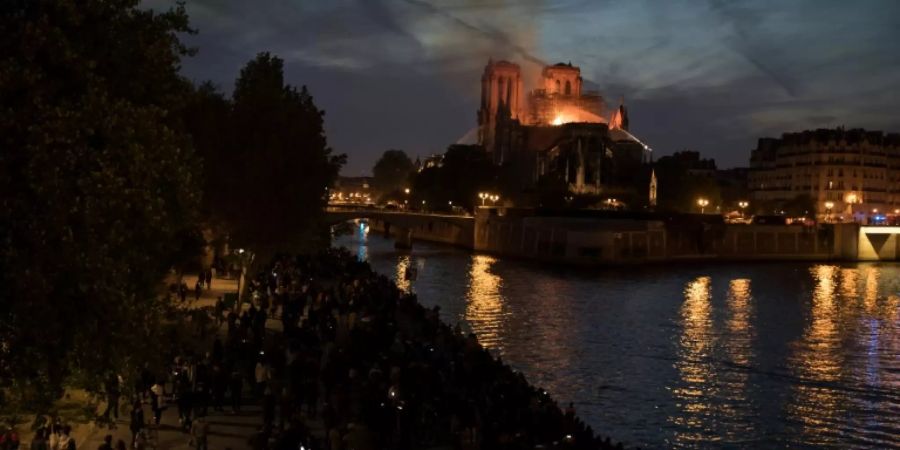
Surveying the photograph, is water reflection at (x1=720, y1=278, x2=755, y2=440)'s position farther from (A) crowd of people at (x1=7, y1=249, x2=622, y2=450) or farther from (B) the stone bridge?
(B) the stone bridge

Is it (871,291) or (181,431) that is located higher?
(871,291)

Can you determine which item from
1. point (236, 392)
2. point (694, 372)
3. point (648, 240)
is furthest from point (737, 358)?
point (648, 240)

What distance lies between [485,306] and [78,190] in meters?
35.9

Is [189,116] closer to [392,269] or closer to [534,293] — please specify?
[534,293]

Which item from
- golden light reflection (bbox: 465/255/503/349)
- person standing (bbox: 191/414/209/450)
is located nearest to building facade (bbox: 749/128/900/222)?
golden light reflection (bbox: 465/255/503/349)

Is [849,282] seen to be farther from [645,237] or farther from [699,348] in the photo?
[699,348]

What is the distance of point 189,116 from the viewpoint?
30750 millimetres

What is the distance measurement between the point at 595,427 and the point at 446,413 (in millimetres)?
7029

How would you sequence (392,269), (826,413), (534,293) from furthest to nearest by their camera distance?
(392,269) < (534,293) < (826,413)

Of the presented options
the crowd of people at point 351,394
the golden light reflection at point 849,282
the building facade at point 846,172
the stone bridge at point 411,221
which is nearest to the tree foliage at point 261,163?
the crowd of people at point 351,394

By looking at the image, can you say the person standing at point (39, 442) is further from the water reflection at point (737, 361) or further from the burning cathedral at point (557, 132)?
the burning cathedral at point (557, 132)

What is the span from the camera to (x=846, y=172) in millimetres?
121375

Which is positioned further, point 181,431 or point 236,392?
point 236,392

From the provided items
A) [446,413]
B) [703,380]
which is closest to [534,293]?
[703,380]
